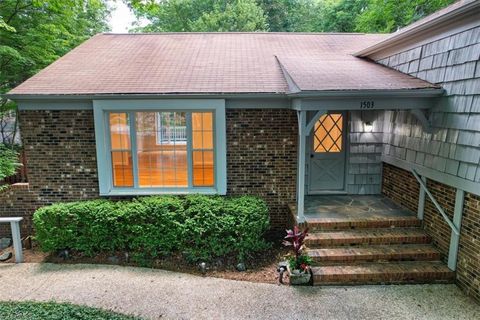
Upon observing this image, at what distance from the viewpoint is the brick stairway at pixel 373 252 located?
4902 mm

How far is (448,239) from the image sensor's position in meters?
5.06

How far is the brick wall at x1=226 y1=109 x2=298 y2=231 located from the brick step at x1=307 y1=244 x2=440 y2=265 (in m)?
1.67

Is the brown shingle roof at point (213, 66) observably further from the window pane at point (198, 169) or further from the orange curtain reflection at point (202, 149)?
the window pane at point (198, 169)

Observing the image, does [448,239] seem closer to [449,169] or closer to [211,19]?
[449,169]

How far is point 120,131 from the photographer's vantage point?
6.70 m

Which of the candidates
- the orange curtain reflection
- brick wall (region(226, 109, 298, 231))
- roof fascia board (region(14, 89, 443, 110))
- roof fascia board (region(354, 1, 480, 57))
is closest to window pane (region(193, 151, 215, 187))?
the orange curtain reflection

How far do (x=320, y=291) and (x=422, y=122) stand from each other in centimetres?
338

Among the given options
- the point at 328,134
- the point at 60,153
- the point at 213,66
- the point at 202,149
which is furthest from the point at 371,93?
the point at 60,153

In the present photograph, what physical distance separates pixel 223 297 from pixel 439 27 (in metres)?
5.43

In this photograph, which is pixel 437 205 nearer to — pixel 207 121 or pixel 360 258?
pixel 360 258

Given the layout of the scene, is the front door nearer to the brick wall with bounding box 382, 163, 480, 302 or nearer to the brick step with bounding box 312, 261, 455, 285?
the brick wall with bounding box 382, 163, 480, 302

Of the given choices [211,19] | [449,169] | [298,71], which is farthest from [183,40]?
[211,19]

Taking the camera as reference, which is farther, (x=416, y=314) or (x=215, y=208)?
(x=215, y=208)

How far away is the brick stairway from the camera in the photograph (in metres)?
4.90
